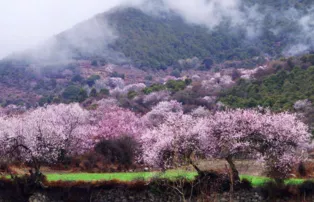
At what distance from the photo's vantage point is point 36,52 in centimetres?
10125

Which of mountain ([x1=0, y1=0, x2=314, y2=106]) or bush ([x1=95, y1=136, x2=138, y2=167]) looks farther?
mountain ([x1=0, y1=0, x2=314, y2=106])

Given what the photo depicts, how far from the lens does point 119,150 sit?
31.9 m

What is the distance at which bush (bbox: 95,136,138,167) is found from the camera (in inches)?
1244

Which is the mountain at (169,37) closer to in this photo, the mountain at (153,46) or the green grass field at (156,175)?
the mountain at (153,46)

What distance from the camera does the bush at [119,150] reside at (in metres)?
31.6

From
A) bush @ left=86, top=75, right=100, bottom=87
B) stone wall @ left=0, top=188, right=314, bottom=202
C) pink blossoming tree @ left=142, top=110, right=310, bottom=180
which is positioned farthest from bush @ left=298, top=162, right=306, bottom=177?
bush @ left=86, top=75, right=100, bottom=87

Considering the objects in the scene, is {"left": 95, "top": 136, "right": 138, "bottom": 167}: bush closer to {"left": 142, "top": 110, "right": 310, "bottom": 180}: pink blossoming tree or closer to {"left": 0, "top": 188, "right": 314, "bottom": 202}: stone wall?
{"left": 142, "top": 110, "right": 310, "bottom": 180}: pink blossoming tree

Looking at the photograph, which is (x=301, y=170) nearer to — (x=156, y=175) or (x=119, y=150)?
(x=156, y=175)

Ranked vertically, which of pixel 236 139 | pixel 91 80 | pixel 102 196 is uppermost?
pixel 91 80

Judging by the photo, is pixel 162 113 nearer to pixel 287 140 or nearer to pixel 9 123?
pixel 9 123

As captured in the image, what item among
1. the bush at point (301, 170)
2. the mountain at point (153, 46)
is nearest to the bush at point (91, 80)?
the mountain at point (153, 46)

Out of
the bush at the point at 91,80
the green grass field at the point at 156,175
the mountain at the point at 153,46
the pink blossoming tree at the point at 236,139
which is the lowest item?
the green grass field at the point at 156,175

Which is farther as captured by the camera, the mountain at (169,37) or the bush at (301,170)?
the mountain at (169,37)

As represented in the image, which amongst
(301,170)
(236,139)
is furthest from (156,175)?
(301,170)
